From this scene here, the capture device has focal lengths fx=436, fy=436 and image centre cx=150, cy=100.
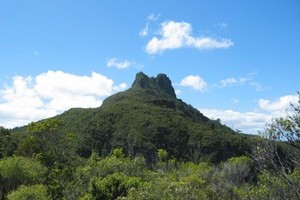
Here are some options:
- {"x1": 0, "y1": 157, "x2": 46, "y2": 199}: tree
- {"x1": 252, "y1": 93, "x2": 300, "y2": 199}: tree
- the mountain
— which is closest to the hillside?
the mountain

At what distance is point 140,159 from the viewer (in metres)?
51.5

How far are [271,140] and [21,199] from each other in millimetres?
30557

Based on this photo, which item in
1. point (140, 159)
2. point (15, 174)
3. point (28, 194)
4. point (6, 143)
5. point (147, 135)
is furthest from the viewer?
point (147, 135)

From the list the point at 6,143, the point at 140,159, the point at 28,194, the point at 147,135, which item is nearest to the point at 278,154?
the point at 28,194

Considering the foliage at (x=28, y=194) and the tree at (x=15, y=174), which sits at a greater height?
Answer: the tree at (x=15, y=174)

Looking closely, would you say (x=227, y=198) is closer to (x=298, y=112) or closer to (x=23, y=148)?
(x=298, y=112)

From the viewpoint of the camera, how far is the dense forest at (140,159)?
48.5 feet

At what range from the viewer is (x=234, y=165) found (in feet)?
261

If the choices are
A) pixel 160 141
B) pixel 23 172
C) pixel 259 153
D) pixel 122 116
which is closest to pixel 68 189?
pixel 23 172

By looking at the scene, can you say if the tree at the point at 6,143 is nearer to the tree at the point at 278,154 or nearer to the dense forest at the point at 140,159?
→ the dense forest at the point at 140,159

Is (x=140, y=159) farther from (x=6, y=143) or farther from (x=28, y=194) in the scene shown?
(x=6, y=143)

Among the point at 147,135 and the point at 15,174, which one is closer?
the point at 15,174

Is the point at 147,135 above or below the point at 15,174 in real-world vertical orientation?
above

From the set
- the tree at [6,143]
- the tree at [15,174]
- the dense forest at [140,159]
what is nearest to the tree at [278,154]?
A: the dense forest at [140,159]
